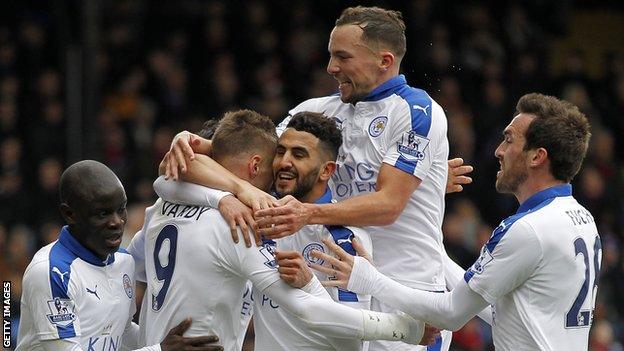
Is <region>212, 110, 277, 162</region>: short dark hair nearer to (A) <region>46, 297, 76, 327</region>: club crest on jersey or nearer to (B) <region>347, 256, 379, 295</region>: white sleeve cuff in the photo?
(B) <region>347, 256, 379, 295</region>: white sleeve cuff

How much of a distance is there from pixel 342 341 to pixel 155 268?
96 centimetres

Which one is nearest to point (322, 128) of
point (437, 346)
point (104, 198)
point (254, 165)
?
point (254, 165)

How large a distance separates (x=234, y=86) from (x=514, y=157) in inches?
338

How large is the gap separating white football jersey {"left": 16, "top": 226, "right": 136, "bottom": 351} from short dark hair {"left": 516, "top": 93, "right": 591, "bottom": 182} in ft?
6.82

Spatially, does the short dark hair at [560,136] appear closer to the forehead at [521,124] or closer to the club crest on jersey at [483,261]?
the forehead at [521,124]

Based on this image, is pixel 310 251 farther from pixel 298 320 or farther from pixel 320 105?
pixel 320 105

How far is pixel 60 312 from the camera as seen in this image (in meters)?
5.83

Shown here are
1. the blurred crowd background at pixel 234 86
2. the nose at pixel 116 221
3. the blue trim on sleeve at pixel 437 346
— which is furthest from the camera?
the blurred crowd background at pixel 234 86

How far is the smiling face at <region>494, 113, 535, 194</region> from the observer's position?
6160 mm

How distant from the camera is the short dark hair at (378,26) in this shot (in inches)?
266

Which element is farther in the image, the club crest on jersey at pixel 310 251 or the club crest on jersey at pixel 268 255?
the club crest on jersey at pixel 310 251

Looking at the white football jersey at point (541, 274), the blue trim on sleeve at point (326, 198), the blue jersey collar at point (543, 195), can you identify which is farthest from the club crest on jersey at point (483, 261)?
the blue trim on sleeve at point (326, 198)

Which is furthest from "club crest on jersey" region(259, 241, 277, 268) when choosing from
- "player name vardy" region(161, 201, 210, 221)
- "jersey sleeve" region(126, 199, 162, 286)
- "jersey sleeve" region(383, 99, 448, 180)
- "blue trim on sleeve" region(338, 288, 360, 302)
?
"jersey sleeve" region(383, 99, 448, 180)

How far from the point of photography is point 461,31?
53.4ft
